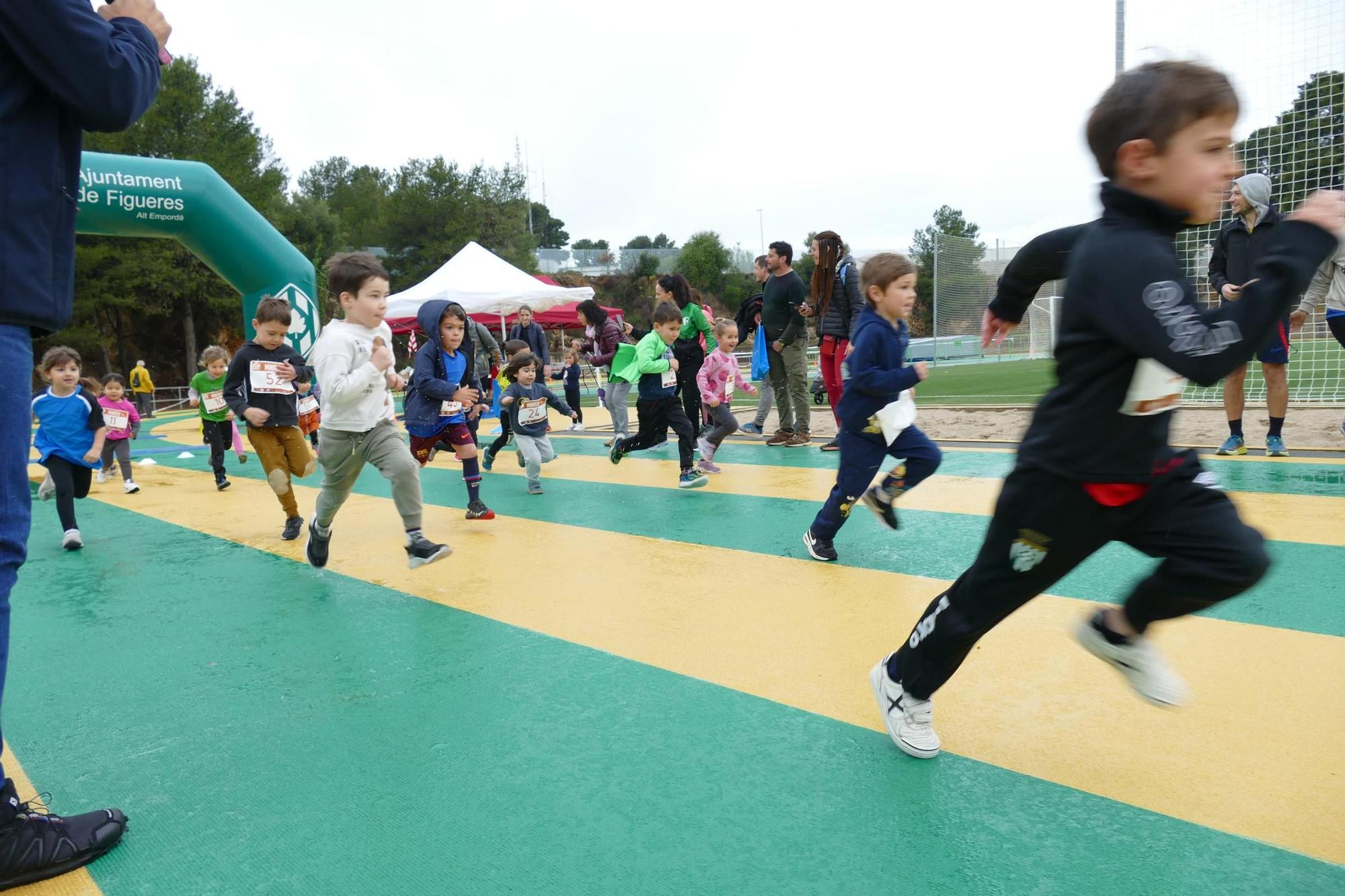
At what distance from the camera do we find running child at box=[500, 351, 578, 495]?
7.29 m

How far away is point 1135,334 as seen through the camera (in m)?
1.72

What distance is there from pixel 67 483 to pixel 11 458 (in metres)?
4.88

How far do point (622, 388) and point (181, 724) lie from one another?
678 cm

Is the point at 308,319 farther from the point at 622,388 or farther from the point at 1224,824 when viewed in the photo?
the point at 1224,824

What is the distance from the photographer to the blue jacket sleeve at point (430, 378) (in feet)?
19.9

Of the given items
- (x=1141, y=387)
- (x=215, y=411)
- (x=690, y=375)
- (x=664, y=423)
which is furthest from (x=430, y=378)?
(x=1141, y=387)

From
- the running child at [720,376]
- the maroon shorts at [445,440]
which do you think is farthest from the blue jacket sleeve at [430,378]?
the running child at [720,376]

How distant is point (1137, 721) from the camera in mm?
2416

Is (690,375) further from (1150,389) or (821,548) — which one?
(1150,389)

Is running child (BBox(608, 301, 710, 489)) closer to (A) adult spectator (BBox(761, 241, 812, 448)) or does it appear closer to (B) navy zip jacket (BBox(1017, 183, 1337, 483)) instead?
(A) adult spectator (BBox(761, 241, 812, 448))

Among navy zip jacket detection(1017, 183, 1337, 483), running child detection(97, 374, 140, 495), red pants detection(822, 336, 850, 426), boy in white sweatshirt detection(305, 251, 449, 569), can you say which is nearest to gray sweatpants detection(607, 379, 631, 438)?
red pants detection(822, 336, 850, 426)

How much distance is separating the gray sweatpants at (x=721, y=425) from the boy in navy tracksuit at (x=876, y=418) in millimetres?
3081

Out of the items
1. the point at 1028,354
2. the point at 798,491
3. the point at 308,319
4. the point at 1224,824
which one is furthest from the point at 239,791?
the point at 1028,354

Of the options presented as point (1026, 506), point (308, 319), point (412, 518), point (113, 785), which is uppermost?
point (308, 319)
